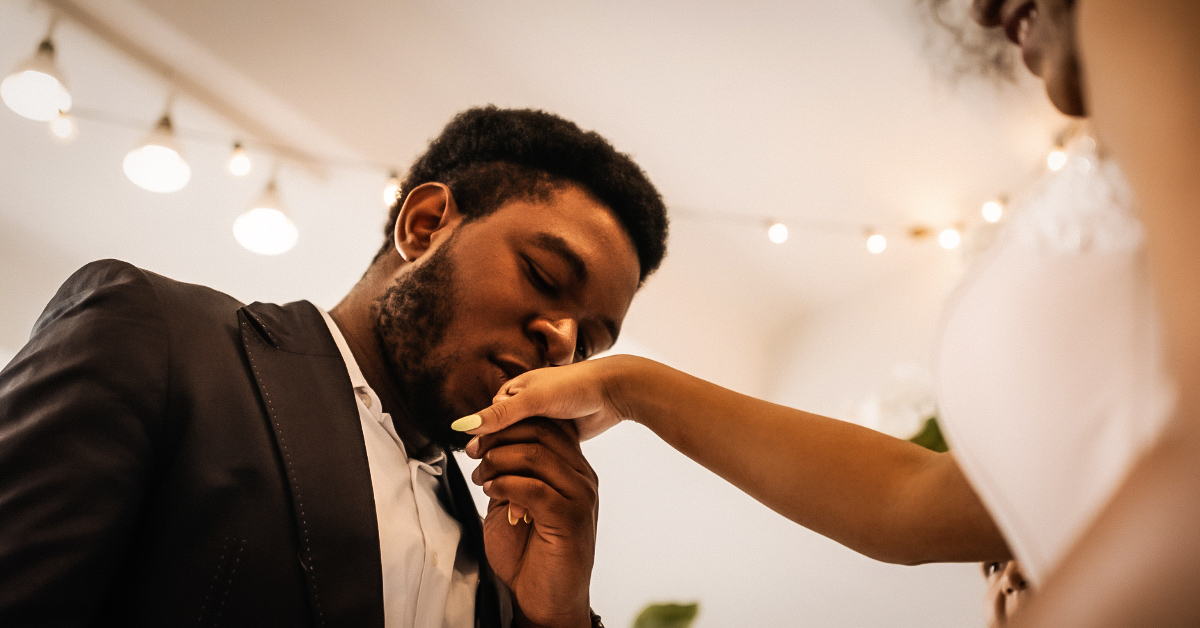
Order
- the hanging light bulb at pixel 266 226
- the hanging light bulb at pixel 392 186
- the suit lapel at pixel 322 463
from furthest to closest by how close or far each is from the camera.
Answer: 1. the hanging light bulb at pixel 392 186
2. the hanging light bulb at pixel 266 226
3. the suit lapel at pixel 322 463

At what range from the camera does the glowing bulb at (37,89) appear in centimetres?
189

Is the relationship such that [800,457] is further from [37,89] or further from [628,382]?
[37,89]

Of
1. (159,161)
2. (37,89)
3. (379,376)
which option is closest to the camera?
(379,376)

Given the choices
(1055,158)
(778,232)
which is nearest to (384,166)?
(778,232)

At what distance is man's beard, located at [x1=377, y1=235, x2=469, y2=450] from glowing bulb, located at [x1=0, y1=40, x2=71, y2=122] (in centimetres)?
145

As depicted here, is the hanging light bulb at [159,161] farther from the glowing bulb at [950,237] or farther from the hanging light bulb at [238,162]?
the glowing bulb at [950,237]

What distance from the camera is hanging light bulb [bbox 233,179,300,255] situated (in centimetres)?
231

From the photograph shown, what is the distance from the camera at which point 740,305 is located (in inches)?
140

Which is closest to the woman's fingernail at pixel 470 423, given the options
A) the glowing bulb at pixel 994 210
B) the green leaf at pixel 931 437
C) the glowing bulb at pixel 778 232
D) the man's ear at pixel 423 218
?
the man's ear at pixel 423 218

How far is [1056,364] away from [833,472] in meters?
0.31

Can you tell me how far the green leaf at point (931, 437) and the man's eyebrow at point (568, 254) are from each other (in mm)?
1327

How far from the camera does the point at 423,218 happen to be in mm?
1357

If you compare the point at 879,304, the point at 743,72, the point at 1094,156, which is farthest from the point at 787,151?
the point at 1094,156

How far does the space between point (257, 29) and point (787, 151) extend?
1906 millimetres
